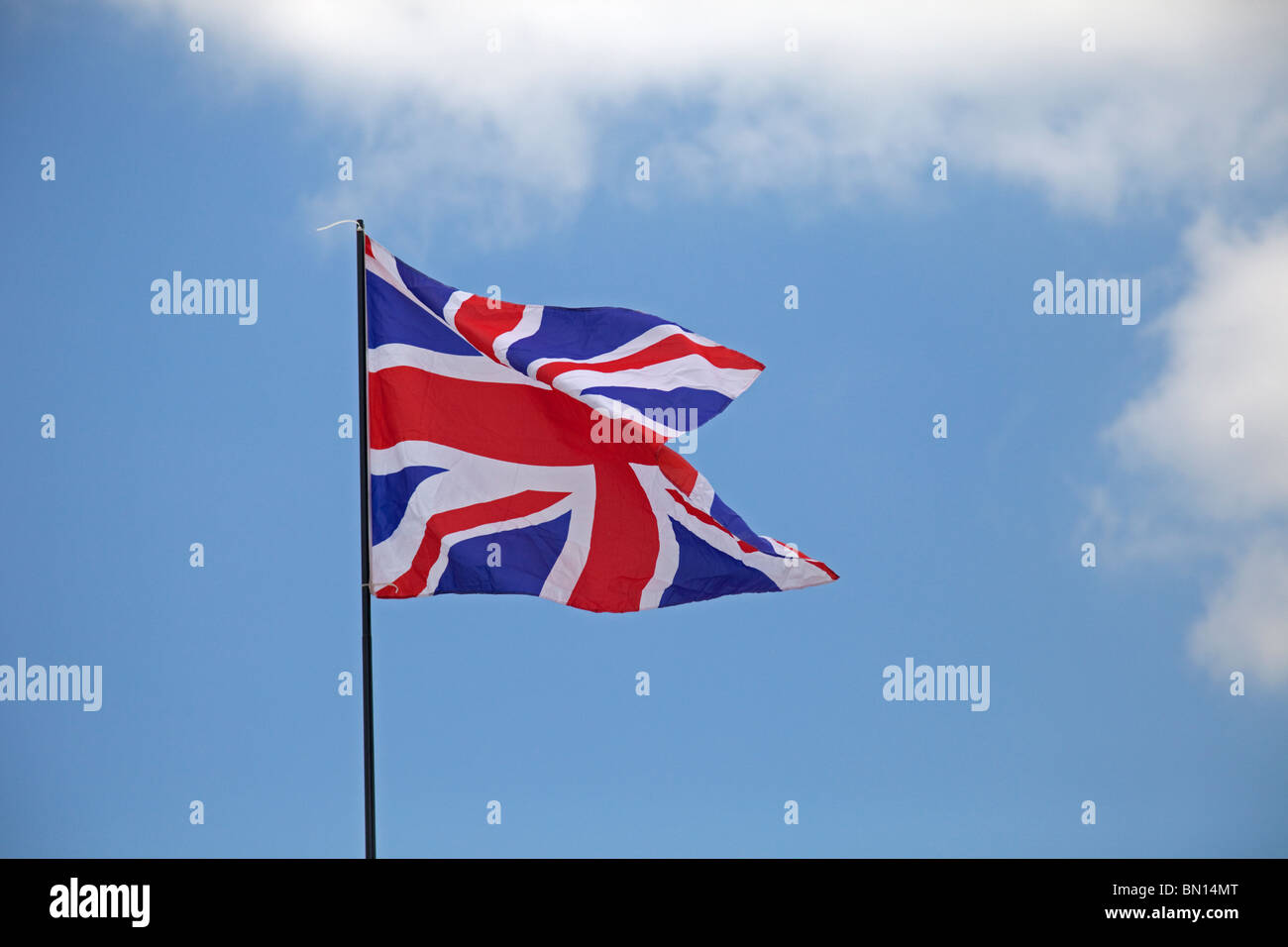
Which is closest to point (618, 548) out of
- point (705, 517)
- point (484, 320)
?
point (705, 517)

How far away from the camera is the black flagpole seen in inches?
618

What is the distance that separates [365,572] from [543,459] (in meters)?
2.83

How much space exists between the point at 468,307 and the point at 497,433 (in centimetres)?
172

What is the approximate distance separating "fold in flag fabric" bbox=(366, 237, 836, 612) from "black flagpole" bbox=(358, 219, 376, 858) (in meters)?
0.27

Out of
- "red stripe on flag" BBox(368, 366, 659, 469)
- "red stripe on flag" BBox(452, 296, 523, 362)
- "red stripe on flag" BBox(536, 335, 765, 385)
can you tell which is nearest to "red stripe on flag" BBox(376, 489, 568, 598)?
"red stripe on flag" BBox(368, 366, 659, 469)

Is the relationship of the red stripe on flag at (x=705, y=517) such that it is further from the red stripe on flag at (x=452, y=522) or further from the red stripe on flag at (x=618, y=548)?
the red stripe on flag at (x=452, y=522)

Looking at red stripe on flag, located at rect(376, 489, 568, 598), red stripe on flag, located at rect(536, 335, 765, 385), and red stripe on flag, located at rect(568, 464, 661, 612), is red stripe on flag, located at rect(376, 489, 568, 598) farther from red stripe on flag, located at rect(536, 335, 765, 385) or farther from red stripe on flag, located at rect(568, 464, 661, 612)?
red stripe on flag, located at rect(536, 335, 765, 385)

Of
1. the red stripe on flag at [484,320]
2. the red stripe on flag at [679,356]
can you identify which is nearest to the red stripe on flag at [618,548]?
the red stripe on flag at [679,356]

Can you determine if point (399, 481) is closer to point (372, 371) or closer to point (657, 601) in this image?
point (372, 371)

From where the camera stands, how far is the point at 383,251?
17.7 meters

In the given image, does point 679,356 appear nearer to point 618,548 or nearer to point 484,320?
point 484,320
